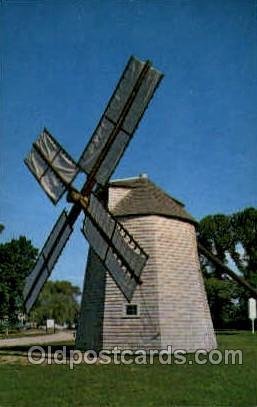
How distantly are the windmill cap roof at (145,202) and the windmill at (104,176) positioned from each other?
257 centimetres

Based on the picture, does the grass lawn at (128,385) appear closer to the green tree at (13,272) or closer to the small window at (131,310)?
the small window at (131,310)

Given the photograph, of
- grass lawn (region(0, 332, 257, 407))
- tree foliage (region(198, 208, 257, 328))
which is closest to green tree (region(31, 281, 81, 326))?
tree foliage (region(198, 208, 257, 328))

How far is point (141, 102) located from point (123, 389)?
7.37m

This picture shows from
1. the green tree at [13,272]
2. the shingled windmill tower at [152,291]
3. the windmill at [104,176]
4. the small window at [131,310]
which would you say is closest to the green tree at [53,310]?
the green tree at [13,272]

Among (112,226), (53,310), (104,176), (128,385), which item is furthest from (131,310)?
(53,310)

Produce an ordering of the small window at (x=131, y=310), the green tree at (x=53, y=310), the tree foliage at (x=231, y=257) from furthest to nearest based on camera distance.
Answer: the green tree at (x=53, y=310) → the tree foliage at (x=231, y=257) → the small window at (x=131, y=310)

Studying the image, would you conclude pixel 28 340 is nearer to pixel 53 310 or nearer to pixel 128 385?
pixel 128 385

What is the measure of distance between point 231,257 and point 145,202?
38.3m

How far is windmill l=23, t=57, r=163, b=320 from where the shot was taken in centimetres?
1408

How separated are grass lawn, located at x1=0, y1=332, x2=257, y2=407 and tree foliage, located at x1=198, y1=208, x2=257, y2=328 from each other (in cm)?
3754

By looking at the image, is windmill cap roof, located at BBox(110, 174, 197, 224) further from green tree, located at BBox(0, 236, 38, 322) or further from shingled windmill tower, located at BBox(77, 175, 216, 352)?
green tree, located at BBox(0, 236, 38, 322)

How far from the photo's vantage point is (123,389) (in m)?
9.80

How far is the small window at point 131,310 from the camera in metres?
17.3

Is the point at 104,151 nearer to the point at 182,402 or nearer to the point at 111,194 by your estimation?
the point at 111,194
